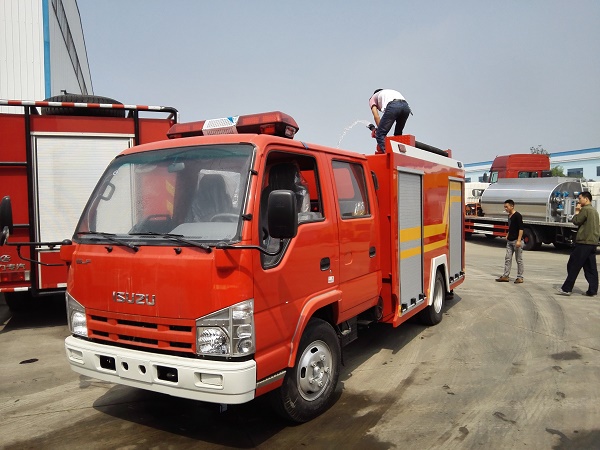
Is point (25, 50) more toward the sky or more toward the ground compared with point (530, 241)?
more toward the sky

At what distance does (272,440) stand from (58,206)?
15.8 ft

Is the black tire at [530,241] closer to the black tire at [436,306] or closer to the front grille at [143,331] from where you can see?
the black tire at [436,306]

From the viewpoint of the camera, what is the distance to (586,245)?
8.73 meters

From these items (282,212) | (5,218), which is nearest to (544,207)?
(282,212)

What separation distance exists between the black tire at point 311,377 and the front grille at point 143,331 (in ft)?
2.92

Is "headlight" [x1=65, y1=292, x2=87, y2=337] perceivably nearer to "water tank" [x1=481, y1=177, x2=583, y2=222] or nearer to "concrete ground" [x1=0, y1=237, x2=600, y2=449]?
"concrete ground" [x1=0, y1=237, x2=600, y2=449]

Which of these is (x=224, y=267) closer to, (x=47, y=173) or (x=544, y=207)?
(x=47, y=173)

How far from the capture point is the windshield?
3.28 meters

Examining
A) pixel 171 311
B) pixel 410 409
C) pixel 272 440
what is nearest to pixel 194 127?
pixel 171 311

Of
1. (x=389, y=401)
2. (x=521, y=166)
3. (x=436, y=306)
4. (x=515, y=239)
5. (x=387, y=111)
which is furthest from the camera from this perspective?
(x=521, y=166)

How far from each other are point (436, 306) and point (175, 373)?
4760mm

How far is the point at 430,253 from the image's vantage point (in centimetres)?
640

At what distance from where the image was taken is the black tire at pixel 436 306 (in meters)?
6.78

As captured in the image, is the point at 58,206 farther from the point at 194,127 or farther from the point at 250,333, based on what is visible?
the point at 250,333
